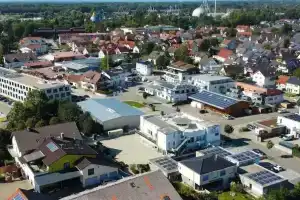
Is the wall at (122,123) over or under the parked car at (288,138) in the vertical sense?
over

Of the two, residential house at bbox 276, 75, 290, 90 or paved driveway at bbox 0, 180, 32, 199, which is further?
residential house at bbox 276, 75, 290, 90

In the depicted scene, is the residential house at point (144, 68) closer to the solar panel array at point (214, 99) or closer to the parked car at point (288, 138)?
the solar panel array at point (214, 99)

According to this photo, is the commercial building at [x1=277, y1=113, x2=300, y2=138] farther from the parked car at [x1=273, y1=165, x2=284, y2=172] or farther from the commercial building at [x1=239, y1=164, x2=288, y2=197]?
the commercial building at [x1=239, y1=164, x2=288, y2=197]

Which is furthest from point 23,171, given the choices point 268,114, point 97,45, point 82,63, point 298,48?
point 298,48

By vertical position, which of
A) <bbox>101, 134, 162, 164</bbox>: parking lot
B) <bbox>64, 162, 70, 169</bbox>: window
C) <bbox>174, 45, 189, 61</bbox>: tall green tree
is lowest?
<bbox>101, 134, 162, 164</bbox>: parking lot

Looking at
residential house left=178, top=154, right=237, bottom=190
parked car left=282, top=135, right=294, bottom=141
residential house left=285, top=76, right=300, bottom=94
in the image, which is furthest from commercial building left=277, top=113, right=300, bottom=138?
residential house left=285, top=76, right=300, bottom=94

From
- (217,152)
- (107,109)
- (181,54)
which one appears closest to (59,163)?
(217,152)

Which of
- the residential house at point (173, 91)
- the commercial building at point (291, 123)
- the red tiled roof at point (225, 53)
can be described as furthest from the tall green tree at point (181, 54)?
the commercial building at point (291, 123)

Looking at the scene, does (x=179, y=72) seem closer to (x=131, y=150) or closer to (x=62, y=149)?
(x=131, y=150)
